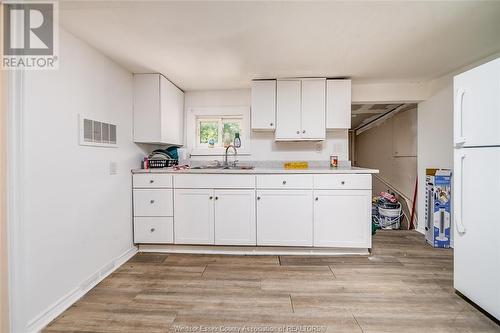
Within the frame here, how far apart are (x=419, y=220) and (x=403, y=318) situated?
232 centimetres

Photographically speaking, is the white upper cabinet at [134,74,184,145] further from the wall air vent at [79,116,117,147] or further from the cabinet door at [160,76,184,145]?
the wall air vent at [79,116,117,147]

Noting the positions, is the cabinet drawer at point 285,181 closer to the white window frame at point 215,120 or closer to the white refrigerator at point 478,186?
the white window frame at point 215,120

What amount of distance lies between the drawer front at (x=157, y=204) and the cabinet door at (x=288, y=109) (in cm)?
150

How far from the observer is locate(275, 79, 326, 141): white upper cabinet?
2793 mm

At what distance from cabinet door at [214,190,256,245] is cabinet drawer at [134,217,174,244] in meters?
0.54

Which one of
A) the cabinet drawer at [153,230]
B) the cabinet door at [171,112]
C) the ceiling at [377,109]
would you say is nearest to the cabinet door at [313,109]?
the ceiling at [377,109]

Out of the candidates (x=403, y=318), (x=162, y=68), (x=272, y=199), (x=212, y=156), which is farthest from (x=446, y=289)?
(x=162, y=68)

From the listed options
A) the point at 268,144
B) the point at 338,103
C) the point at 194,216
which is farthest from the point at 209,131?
the point at 338,103

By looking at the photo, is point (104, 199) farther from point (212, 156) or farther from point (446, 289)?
point (446, 289)

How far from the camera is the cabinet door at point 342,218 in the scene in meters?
2.46

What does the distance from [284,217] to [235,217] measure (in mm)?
539

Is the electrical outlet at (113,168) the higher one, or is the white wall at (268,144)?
the white wall at (268,144)

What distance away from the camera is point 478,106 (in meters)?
1.55

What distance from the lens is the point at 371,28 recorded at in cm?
171
